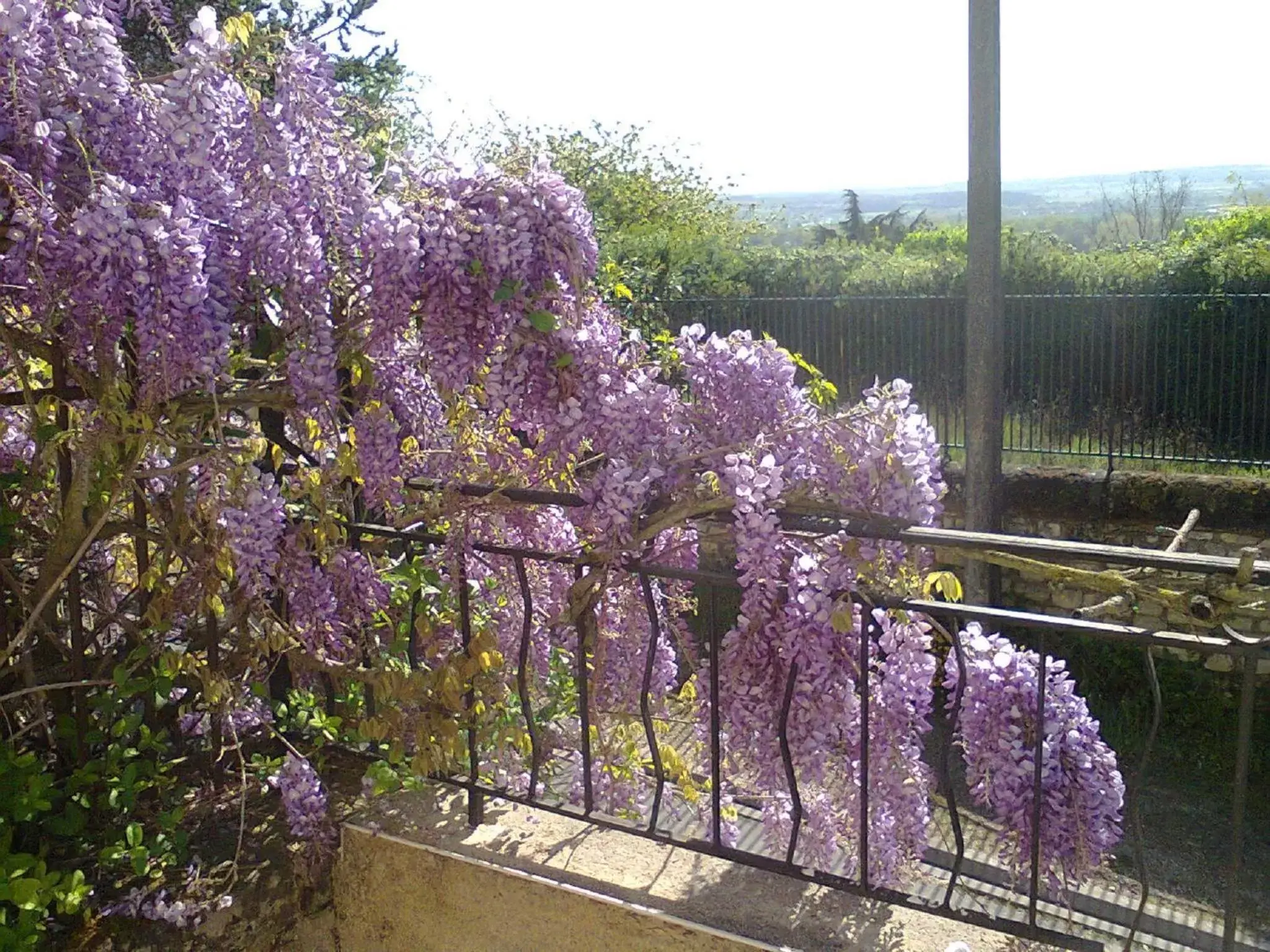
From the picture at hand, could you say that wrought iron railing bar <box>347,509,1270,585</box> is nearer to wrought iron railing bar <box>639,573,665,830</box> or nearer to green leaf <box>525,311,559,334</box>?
wrought iron railing bar <box>639,573,665,830</box>

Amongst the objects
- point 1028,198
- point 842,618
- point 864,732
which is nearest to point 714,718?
point 864,732

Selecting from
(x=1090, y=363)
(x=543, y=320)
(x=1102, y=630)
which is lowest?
(x=1090, y=363)

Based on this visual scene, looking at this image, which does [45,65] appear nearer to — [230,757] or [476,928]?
[230,757]

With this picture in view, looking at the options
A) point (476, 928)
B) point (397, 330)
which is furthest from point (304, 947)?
point (397, 330)

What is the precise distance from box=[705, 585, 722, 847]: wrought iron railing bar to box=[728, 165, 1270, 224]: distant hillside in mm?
9338

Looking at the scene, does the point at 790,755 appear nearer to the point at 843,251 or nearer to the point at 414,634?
the point at 414,634

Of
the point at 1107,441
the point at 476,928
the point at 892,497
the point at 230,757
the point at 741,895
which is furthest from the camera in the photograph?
the point at 1107,441

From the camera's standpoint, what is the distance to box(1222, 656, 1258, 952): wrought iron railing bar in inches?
61.2

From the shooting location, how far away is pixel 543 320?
183cm

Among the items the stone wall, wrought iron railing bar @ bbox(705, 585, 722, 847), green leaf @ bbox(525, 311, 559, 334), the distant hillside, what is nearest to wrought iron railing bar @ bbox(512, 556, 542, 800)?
wrought iron railing bar @ bbox(705, 585, 722, 847)

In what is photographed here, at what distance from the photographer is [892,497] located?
5.63 feet

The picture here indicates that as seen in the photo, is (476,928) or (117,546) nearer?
(476,928)

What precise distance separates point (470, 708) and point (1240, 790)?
1356 millimetres

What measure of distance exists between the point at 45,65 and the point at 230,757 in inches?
58.6
